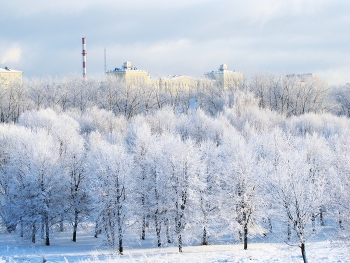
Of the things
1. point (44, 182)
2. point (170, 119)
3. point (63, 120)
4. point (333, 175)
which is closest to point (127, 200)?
point (44, 182)

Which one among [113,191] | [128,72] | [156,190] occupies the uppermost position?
[128,72]

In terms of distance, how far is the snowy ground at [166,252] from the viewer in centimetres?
2536

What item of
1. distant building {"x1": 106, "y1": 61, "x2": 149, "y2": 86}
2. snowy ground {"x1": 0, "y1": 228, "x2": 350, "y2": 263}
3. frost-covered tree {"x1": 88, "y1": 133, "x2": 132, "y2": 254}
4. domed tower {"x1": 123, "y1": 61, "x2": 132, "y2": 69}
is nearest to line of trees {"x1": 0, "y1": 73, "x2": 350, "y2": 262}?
frost-covered tree {"x1": 88, "y1": 133, "x2": 132, "y2": 254}

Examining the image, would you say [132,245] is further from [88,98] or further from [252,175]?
[88,98]

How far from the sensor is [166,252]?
93.8 feet

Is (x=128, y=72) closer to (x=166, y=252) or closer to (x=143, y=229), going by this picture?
(x=143, y=229)

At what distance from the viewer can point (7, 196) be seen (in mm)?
34219

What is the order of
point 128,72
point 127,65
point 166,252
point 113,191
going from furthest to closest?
1. point 127,65
2. point 128,72
3. point 113,191
4. point 166,252

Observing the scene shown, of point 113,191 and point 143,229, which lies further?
point 143,229

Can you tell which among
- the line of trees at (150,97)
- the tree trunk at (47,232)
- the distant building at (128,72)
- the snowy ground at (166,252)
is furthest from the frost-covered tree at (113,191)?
the distant building at (128,72)

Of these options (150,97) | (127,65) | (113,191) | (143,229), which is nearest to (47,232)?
(113,191)

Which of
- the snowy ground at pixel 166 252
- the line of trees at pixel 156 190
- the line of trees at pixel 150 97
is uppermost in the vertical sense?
the line of trees at pixel 150 97

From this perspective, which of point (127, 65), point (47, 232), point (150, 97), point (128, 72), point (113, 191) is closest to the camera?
point (113, 191)

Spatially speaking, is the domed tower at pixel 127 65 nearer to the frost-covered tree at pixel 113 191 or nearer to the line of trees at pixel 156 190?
the line of trees at pixel 156 190
